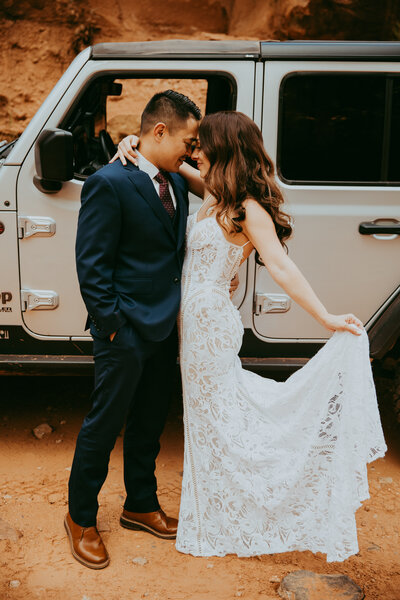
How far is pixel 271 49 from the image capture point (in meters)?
3.00

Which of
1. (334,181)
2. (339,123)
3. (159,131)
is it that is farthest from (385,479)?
(159,131)

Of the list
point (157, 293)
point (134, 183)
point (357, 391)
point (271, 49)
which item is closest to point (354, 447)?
point (357, 391)

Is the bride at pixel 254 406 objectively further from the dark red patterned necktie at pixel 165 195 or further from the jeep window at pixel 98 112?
the jeep window at pixel 98 112

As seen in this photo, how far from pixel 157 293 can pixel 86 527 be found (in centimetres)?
103

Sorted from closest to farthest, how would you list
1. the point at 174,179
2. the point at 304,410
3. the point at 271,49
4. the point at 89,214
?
the point at 89,214, the point at 304,410, the point at 174,179, the point at 271,49

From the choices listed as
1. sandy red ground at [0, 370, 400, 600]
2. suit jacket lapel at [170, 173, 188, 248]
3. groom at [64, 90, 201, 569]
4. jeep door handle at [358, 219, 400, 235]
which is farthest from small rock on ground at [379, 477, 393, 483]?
suit jacket lapel at [170, 173, 188, 248]

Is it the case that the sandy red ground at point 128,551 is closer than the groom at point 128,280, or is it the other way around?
the groom at point 128,280

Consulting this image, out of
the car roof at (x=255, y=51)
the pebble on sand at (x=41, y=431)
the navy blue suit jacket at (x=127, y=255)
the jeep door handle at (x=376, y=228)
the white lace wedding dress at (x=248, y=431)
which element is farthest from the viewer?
the pebble on sand at (x=41, y=431)

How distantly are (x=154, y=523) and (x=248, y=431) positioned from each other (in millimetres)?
669

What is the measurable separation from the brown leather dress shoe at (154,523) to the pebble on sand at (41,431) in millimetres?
1066

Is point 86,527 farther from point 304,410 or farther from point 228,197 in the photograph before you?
point 228,197

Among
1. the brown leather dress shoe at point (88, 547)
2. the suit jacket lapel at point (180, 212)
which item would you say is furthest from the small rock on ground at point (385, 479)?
the suit jacket lapel at point (180, 212)

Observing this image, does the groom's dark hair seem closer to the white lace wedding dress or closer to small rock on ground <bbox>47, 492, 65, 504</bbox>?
the white lace wedding dress

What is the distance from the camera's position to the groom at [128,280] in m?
2.35
